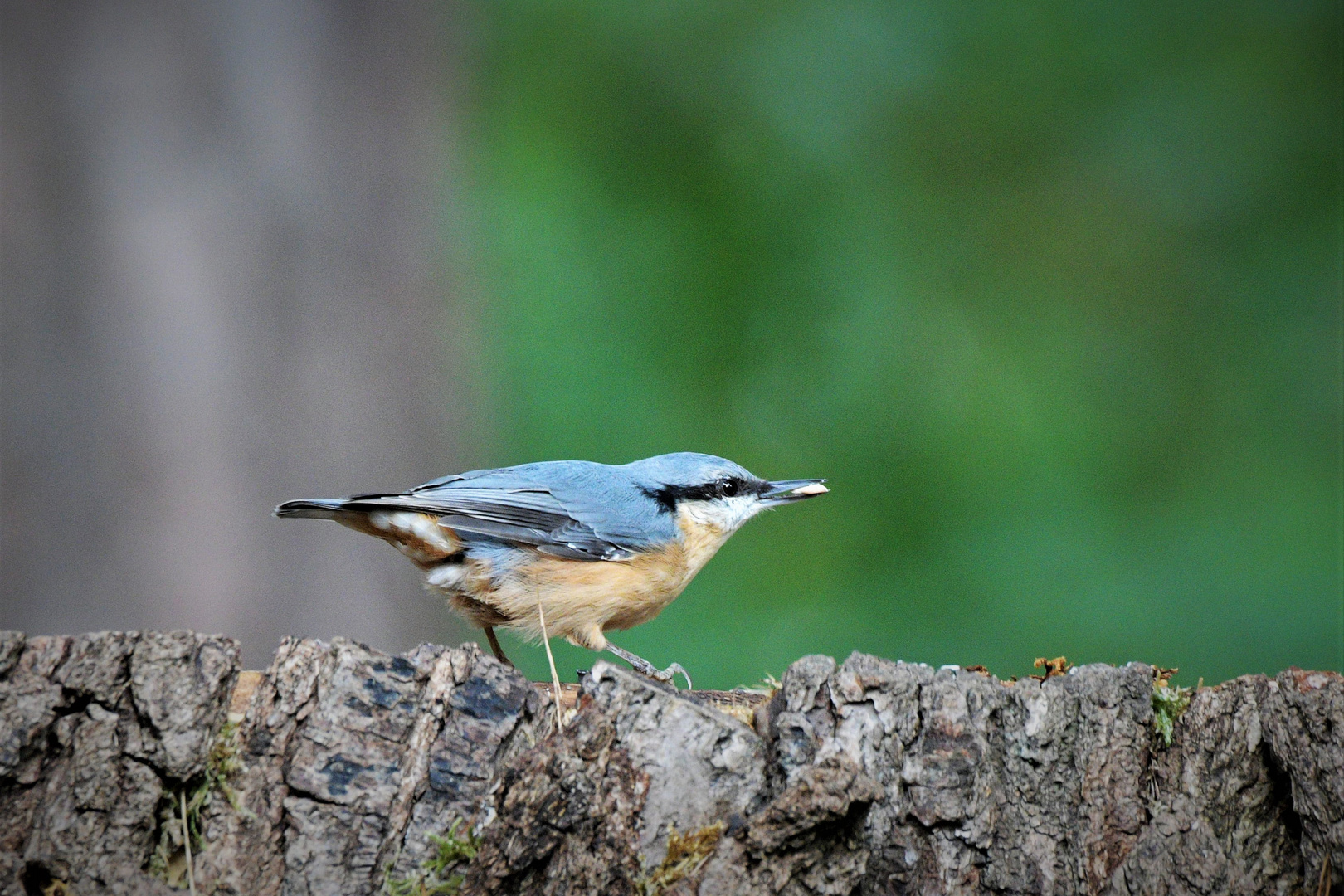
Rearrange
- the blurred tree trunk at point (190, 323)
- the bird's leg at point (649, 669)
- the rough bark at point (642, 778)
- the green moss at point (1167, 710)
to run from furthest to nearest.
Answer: the blurred tree trunk at point (190, 323)
the bird's leg at point (649, 669)
the green moss at point (1167, 710)
the rough bark at point (642, 778)

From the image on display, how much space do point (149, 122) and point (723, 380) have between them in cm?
255

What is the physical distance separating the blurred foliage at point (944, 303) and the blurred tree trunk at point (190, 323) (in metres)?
0.97

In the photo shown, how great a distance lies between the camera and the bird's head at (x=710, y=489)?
3.49 m

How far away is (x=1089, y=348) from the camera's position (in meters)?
4.52

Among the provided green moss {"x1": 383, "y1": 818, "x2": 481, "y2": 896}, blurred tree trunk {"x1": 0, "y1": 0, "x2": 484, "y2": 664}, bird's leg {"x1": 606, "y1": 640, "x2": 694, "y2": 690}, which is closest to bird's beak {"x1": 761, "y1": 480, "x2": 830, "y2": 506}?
bird's leg {"x1": 606, "y1": 640, "x2": 694, "y2": 690}

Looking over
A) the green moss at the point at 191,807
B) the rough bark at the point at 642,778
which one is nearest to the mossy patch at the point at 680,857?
the rough bark at the point at 642,778

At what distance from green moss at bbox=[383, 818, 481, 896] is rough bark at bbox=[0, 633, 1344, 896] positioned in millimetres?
10

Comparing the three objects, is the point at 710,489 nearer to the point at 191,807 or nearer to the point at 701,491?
the point at 701,491

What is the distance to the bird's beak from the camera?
350cm

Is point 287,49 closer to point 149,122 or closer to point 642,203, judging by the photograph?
point 149,122

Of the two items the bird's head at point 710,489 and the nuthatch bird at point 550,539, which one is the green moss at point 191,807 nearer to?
the nuthatch bird at point 550,539

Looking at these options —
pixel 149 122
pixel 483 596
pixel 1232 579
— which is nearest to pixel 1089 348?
pixel 1232 579

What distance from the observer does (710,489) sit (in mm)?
3516

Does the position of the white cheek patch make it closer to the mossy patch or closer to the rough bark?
the rough bark
